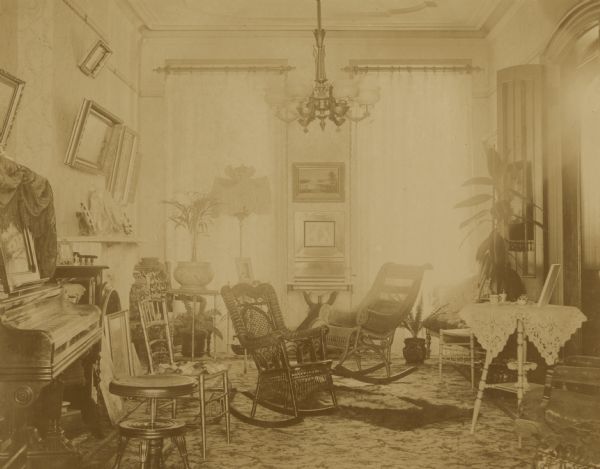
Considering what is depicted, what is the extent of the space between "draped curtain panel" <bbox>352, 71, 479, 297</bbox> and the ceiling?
23.3 inches

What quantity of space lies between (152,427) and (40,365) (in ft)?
2.75

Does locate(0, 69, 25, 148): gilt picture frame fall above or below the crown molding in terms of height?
below

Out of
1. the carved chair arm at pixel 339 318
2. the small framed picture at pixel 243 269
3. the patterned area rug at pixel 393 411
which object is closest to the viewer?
the patterned area rug at pixel 393 411

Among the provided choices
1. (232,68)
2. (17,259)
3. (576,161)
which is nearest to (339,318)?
(576,161)

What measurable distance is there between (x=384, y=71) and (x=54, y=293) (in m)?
5.60

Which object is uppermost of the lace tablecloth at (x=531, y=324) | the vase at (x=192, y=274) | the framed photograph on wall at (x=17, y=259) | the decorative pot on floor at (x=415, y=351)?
the framed photograph on wall at (x=17, y=259)

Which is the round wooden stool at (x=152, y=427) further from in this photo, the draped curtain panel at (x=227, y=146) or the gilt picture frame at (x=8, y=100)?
the draped curtain panel at (x=227, y=146)

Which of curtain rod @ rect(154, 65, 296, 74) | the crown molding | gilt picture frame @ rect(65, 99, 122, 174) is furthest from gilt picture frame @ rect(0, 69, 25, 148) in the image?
the crown molding

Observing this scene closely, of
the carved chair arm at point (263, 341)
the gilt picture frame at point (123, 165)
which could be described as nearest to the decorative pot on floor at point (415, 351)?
the carved chair arm at point (263, 341)

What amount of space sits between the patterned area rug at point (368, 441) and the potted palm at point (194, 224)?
1908 millimetres

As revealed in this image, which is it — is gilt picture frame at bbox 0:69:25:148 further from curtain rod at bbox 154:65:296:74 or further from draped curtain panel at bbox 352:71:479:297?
draped curtain panel at bbox 352:71:479:297

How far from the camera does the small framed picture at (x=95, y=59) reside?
20.3 ft

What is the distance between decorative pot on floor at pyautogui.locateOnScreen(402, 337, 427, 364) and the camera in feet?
24.2

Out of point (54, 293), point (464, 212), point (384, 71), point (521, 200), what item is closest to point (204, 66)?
point (384, 71)
